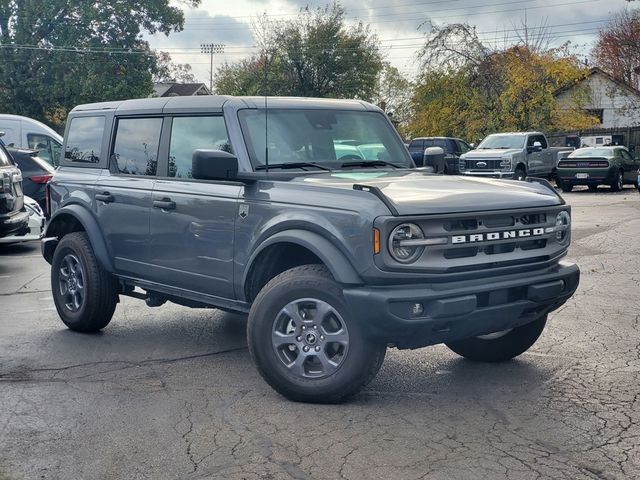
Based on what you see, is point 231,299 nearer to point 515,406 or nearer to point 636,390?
point 515,406

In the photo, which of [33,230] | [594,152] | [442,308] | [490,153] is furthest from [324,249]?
[594,152]

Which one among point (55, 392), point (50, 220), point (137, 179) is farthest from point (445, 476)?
point (50, 220)

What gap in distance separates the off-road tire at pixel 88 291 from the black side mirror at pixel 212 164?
6.60ft

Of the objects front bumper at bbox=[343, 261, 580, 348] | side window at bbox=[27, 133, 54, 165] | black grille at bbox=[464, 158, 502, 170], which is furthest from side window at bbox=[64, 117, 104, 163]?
black grille at bbox=[464, 158, 502, 170]

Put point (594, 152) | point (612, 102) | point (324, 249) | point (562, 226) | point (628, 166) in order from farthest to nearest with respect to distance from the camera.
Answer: point (612, 102) → point (628, 166) → point (594, 152) → point (562, 226) → point (324, 249)

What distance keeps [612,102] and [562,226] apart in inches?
2169

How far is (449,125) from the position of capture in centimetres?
4238

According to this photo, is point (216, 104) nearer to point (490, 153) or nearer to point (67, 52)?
point (490, 153)

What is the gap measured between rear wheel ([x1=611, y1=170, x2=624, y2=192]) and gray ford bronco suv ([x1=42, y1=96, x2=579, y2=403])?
21351mm

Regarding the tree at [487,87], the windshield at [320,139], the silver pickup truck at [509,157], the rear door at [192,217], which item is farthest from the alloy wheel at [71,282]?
the tree at [487,87]

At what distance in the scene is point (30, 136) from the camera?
61.3 feet

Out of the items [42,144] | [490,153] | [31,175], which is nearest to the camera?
[31,175]

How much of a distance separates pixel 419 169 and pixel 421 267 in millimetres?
1947

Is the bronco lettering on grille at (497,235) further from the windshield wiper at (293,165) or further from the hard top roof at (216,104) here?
the hard top roof at (216,104)
